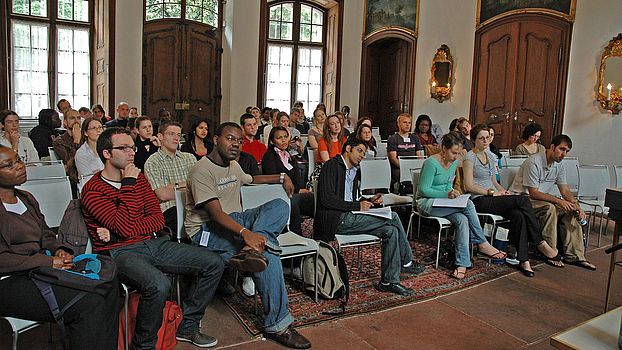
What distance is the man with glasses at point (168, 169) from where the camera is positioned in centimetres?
382

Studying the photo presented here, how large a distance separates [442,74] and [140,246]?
27.1 ft

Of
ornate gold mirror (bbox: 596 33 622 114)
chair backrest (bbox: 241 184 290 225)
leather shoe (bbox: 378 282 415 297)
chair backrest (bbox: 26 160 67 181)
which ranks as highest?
ornate gold mirror (bbox: 596 33 622 114)

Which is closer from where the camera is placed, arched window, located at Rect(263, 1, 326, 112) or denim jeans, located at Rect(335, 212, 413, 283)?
denim jeans, located at Rect(335, 212, 413, 283)

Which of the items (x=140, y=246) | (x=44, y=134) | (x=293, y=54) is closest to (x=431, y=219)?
(x=140, y=246)

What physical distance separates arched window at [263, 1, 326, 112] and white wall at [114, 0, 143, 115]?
9.31 ft

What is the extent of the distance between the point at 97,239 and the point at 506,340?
2.49 meters

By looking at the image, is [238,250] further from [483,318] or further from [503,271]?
[503,271]

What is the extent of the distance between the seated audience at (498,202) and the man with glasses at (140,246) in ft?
9.04

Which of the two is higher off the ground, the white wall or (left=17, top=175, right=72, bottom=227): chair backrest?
the white wall

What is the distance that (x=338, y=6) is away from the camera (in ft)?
39.7

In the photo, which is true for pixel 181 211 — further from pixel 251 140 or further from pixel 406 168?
pixel 406 168

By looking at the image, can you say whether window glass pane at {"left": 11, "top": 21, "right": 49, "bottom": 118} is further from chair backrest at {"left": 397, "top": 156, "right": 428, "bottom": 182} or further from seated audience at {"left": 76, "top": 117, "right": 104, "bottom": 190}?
chair backrest at {"left": 397, "top": 156, "right": 428, "bottom": 182}

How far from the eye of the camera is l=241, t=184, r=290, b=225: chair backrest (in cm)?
363

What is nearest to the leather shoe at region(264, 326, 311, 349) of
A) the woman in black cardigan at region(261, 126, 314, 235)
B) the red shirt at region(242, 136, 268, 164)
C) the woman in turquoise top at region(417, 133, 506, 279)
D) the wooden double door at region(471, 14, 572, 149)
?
the woman in black cardigan at region(261, 126, 314, 235)
